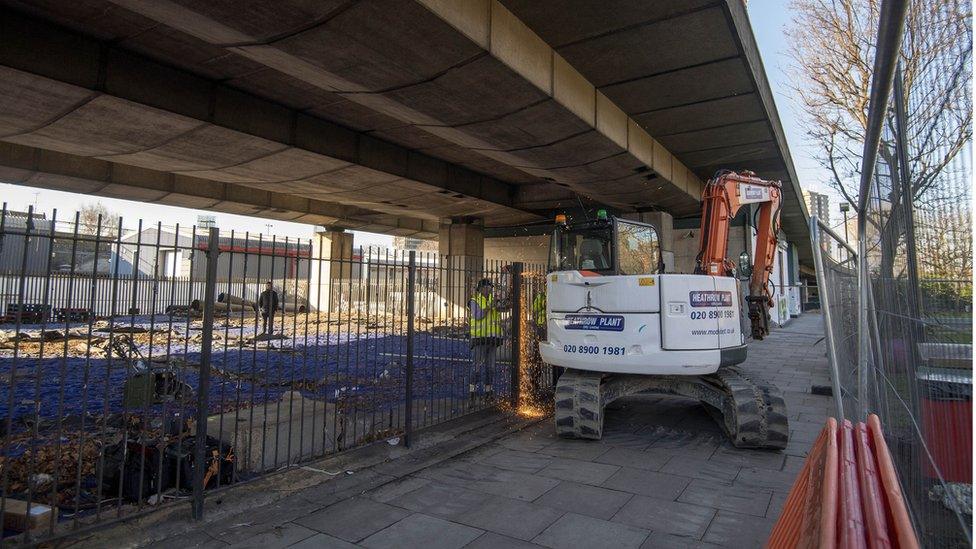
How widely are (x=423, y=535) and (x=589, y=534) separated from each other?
1311mm

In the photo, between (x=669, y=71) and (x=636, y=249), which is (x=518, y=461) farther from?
(x=669, y=71)

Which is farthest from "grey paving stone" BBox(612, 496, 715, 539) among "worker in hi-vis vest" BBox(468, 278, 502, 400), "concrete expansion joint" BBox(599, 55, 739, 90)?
"concrete expansion joint" BBox(599, 55, 739, 90)

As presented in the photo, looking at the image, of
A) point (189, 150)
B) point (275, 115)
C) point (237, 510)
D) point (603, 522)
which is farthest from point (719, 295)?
point (189, 150)

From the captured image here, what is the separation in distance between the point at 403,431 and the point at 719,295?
4491 mm

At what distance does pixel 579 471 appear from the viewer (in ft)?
18.2

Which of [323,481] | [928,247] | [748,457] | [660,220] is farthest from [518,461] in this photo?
[660,220]

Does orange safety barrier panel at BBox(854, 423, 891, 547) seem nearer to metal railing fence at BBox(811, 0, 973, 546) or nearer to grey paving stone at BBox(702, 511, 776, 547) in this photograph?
metal railing fence at BBox(811, 0, 973, 546)

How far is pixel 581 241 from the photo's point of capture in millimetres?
7426

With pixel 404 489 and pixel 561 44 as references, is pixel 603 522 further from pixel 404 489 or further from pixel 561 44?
pixel 561 44

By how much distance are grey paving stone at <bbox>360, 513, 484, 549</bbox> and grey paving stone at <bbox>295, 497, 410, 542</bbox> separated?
112 millimetres

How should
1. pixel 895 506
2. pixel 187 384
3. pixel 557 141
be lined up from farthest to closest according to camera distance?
pixel 557 141 → pixel 187 384 → pixel 895 506

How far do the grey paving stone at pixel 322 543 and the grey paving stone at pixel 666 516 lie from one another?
86.6 inches

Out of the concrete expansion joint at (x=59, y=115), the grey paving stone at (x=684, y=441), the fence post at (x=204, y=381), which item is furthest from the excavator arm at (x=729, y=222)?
the concrete expansion joint at (x=59, y=115)

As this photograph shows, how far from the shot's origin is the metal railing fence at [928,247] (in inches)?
63.8
